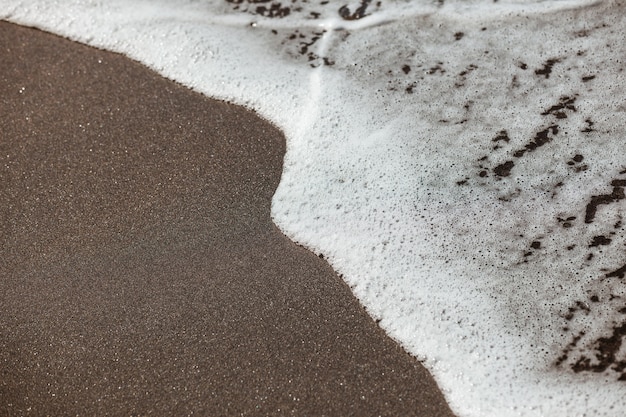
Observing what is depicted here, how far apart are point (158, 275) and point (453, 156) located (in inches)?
43.4

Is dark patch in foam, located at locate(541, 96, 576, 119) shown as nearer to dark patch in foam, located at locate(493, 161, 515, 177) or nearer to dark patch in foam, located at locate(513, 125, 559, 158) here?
dark patch in foam, located at locate(513, 125, 559, 158)

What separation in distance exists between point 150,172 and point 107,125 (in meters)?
0.26

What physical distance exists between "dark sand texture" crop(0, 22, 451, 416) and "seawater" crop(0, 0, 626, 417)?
0.34 ft

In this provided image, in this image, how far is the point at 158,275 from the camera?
1.93 meters

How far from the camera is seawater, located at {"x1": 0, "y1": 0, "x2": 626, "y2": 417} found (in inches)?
72.7

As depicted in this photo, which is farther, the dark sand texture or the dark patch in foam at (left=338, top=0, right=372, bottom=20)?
the dark patch in foam at (left=338, top=0, right=372, bottom=20)

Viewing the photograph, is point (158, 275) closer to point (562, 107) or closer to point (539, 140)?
point (539, 140)

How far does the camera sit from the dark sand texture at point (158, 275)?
5.87ft

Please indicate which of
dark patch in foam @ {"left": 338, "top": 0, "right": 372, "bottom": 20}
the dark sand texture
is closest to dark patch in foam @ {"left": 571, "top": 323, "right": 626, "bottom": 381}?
the dark sand texture

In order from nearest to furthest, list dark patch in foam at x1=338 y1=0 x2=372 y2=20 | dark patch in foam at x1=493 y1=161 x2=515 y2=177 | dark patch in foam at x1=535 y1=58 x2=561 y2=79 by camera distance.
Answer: dark patch in foam at x1=493 y1=161 x2=515 y2=177 → dark patch in foam at x1=535 y1=58 x2=561 y2=79 → dark patch in foam at x1=338 y1=0 x2=372 y2=20

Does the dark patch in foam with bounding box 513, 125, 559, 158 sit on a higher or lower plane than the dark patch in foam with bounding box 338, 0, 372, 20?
lower

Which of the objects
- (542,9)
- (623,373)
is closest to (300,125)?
(542,9)

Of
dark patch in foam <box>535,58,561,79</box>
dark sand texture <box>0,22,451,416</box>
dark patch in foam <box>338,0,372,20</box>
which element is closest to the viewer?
dark sand texture <box>0,22,451,416</box>

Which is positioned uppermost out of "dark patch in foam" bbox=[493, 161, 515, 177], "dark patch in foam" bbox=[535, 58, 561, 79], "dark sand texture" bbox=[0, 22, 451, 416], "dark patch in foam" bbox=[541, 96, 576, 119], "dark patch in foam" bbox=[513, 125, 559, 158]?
"dark patch in foam" bbox=[535, 58, 561, 79]
